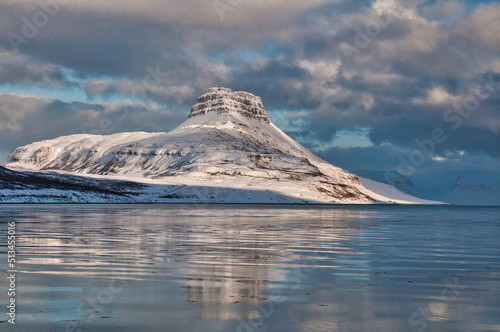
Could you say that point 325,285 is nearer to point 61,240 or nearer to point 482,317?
point 482,317

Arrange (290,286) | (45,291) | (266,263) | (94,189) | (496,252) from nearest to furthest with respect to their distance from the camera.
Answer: (45,291) → (290,286) → (266,263) → (496,252) → (94,189)

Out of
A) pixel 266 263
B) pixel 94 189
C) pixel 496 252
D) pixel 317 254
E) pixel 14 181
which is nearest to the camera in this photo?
pixel 266 263

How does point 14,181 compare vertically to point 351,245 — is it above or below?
above

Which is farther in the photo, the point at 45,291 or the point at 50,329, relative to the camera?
the point at 45,291

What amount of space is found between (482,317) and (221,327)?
273 inches

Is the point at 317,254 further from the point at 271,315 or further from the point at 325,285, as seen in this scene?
the point at 271,315

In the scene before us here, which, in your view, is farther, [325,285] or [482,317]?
[325,285]

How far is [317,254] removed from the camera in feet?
93.8

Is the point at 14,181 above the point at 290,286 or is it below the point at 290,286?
above

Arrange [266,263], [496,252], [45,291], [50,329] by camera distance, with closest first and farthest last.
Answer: [50,329] → [45,291] → [266,263] → [496,252]

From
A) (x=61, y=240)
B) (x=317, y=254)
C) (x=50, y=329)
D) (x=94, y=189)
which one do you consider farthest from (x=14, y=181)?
(x=50, y=329)

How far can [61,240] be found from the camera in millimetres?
34562

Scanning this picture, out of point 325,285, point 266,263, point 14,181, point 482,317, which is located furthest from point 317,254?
point 14,181

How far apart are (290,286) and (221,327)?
19.6 feet
